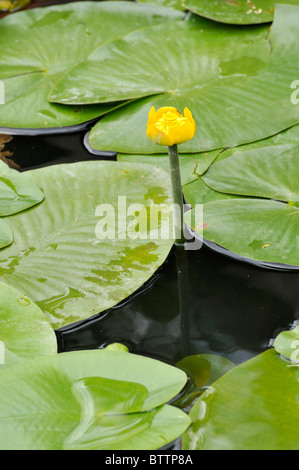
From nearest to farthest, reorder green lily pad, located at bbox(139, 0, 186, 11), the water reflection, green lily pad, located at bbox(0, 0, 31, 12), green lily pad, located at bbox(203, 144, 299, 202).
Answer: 1. the water reflection
2. green lily pad, located at bbox(203, 144, 299, 202)
3. green lily pad, located at bbox(139, 0, 186, 11)
4. green lily pad, located at bbox(0, 0, 31, 12)

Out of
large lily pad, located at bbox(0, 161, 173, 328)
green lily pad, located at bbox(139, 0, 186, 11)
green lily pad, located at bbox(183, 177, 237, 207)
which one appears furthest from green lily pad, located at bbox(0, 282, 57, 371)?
green lily pad, located at bbox(139, 0, 186, 11)

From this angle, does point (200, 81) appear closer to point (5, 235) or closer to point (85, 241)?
point (85, 241)

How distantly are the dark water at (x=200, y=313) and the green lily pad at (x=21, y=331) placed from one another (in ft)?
0.21

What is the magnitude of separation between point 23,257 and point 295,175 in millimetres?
745

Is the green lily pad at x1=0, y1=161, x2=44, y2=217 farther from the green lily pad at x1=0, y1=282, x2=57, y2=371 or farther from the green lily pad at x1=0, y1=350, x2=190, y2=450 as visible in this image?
the green lily pad at x1=0, y1=350, x2=190, y2=450

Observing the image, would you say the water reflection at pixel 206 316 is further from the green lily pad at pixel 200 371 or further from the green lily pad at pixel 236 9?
the green lily pad at pixel 236 9

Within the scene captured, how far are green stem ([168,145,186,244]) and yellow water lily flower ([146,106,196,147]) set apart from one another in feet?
0.16

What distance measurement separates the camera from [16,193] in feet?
4.76

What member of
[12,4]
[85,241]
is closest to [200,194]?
[85,241]

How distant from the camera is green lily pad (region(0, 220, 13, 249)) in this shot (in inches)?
51.8

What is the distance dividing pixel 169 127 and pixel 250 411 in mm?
582

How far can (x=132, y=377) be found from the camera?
3.21ft

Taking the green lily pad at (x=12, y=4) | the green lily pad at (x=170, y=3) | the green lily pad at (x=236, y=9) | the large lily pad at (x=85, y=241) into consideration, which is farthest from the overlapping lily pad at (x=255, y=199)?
the green lily pad at (x=12, y=4)
